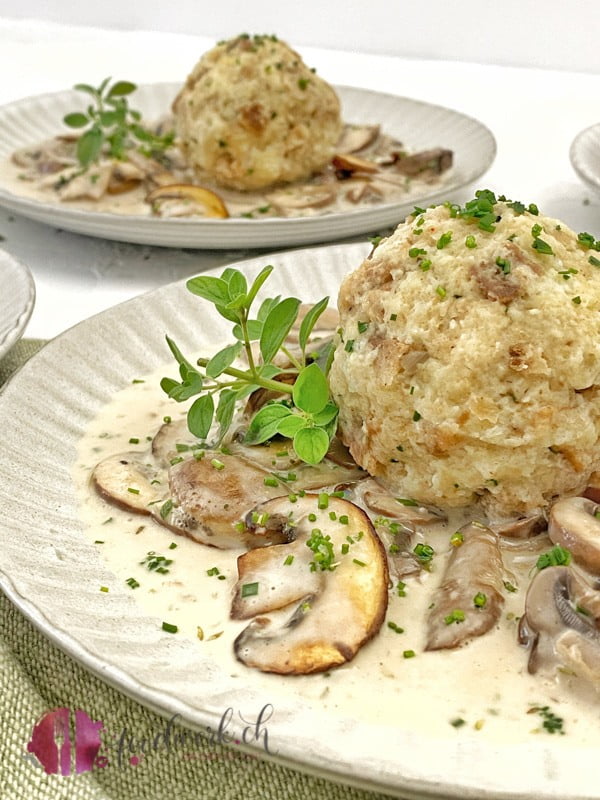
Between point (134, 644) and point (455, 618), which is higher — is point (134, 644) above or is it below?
below

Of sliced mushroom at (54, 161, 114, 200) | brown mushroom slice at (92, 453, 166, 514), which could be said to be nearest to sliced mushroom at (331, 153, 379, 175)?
sliced mushroom at (54, 161, 114, 200)

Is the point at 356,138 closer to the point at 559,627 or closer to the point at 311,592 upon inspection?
the point at 311,592

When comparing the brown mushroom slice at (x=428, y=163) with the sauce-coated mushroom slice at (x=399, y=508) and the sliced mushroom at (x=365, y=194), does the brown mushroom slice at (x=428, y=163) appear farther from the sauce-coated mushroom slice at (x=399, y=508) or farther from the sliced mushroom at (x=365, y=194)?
the sauce-coated mushroom slice at (x=399, y=508)

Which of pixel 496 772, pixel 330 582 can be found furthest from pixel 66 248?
pixel 496 772

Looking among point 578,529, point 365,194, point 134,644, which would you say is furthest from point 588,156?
point 134,644

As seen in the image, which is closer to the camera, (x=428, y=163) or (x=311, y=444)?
(x=311, y=444)

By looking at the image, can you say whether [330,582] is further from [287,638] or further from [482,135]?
[482,135]
